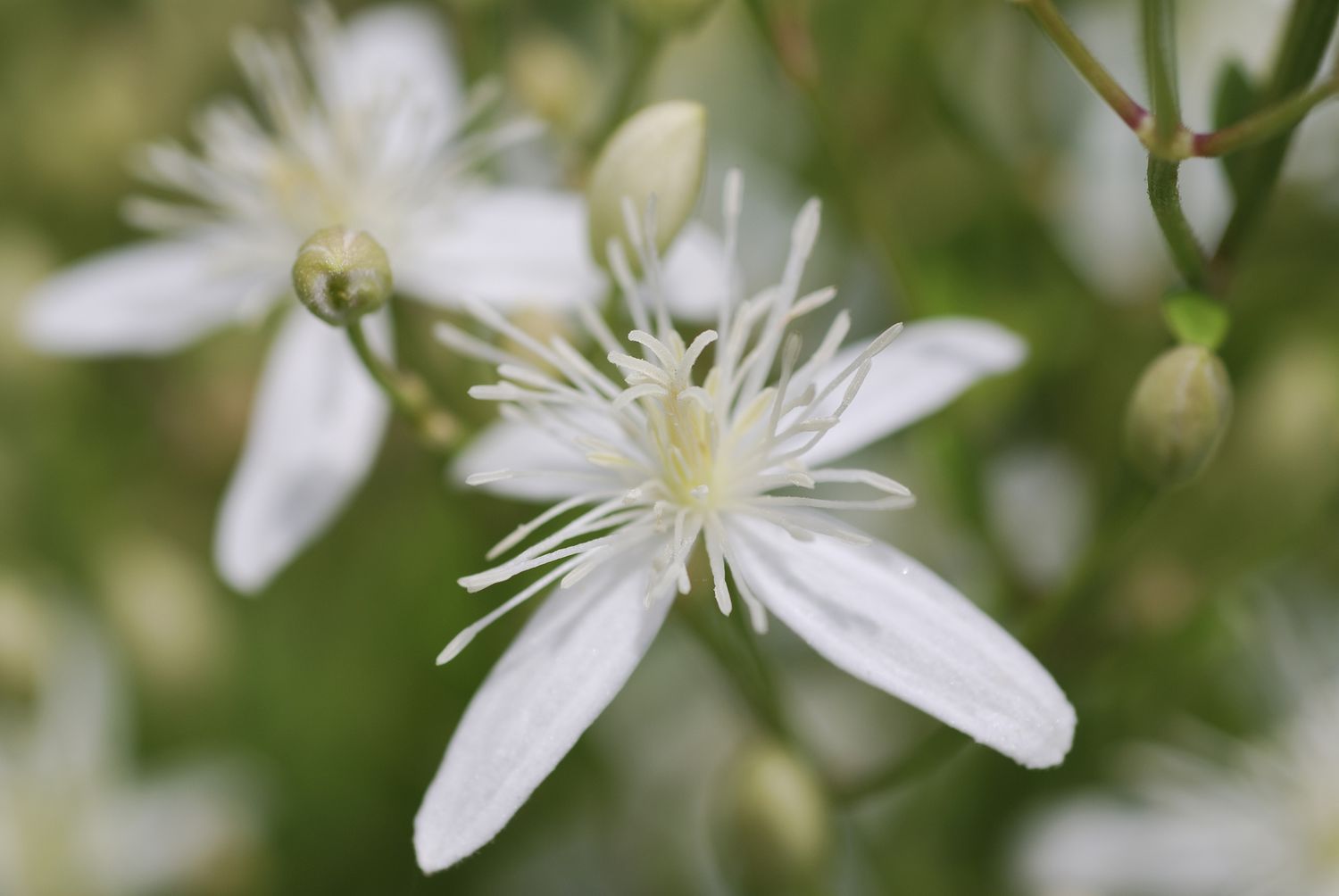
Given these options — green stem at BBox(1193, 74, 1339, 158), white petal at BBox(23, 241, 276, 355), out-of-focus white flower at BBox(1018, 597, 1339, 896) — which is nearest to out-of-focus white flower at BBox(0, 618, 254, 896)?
white petal at BBox(23, 241, 276, 355)

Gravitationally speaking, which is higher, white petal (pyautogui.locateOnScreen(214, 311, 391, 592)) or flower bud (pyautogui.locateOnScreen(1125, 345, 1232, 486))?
white petal (pyautogui.locateOnScreen(214, 311, 391, 592))

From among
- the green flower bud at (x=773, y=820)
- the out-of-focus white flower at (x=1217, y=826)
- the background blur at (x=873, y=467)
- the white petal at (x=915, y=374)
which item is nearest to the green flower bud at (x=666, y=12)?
the background blur at (x=873, y=467)

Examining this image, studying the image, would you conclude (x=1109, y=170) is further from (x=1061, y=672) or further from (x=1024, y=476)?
(x=1061, y=672)

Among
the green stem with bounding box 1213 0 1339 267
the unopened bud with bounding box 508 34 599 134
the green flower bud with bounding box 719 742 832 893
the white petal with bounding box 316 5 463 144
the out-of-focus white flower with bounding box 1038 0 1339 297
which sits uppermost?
the white petal with bounding box 316 5 463 144

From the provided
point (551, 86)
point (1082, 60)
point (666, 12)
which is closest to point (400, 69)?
point (551, 86)

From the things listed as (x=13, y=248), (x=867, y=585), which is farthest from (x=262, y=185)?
(x=867, y=585)

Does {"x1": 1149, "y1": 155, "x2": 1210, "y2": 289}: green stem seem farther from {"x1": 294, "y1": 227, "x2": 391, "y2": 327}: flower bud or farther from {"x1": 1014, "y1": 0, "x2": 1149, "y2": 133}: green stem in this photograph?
{"x1": 294, "y1": 227, "x2": 391, "y2": 327}: flower bud

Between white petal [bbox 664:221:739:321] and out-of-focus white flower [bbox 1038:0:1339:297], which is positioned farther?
out-of-focus white flower [bbox 1038:0:1339:297]
